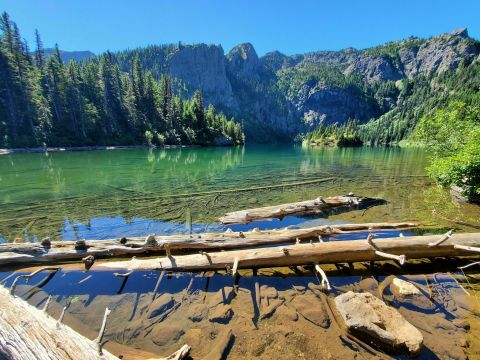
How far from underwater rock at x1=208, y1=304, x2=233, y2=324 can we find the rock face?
2.95 m

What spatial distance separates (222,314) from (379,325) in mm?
3913

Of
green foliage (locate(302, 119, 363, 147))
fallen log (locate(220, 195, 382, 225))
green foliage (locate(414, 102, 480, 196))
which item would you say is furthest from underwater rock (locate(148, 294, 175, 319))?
green foliage (locate(302, 119, 363, 147))

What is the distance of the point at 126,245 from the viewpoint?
10.5 metres

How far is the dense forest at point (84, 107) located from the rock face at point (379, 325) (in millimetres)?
88841

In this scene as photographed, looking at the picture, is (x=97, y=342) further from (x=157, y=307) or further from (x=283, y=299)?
(x=283, y=299)

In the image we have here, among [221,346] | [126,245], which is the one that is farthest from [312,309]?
[126,245]

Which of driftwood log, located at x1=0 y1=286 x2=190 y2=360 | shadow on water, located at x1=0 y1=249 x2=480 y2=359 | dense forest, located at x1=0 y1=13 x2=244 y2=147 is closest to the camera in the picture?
driftwood log, located at x1=0 y1=286 x2=190 y2=360

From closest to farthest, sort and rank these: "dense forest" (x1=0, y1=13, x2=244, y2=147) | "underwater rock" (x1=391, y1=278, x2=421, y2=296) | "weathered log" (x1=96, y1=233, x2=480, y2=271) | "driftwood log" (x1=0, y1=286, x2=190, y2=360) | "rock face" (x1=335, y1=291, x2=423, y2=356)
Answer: "driftwood log" (x1=0, y1=286, x2=190, y2=360), "rock face" (x1=335, y1=291, x2=423, y2=356), "underwater rock" (x1=391, y1=278, x2=421, y2=296), "weathered log" (x1=96, y1=233, x2=480, y2=271), "dense forest" (x1=0, y1=13, x2=244, y2=147)

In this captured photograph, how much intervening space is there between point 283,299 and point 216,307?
1986 millimetres

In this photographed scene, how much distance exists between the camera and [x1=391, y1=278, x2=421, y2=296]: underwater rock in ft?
26.6

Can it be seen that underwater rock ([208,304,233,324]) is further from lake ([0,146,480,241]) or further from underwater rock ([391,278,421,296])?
lake ([0,146,480,241])

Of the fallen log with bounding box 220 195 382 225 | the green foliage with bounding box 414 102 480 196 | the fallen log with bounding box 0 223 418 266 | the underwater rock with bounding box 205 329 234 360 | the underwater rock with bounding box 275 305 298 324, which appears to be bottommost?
the fallen log with bounding box 220 195 382 225

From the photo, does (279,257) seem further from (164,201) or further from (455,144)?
(455,144)

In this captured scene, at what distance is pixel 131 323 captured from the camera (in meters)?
7.00
